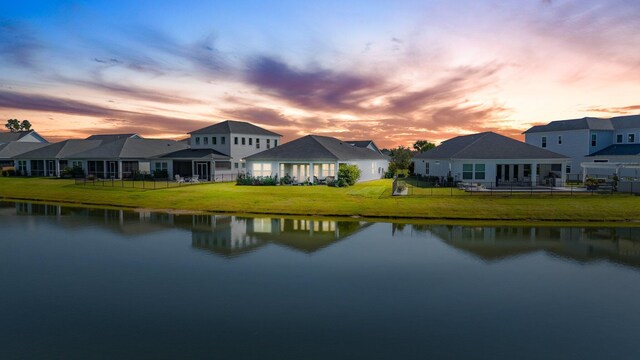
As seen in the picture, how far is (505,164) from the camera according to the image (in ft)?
147

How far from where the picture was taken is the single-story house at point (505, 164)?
43872 mm

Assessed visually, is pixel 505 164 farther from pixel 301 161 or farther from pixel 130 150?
pixel 130 150

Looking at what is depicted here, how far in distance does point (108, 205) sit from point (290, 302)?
3210cm

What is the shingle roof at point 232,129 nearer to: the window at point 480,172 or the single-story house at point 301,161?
the single-story house at point 301,161

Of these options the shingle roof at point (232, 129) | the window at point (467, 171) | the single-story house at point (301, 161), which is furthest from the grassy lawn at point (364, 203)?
the shingle roof at point (232, 129)

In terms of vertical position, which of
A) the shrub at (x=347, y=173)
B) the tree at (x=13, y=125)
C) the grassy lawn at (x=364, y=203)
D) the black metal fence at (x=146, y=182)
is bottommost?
the grassy lawn at (x=364, y=203)

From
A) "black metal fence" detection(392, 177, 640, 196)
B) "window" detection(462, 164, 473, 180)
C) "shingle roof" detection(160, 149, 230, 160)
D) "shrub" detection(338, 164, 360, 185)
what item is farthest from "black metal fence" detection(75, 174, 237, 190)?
"window" detection(462, 164, 473, 180)

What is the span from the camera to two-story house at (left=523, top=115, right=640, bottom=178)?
5741 cm

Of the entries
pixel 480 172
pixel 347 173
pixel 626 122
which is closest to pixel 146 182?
pixel 347 173

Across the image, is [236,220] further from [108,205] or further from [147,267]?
[108,205]

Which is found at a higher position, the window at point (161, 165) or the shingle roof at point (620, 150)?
the shingle roof at point (620, 150)

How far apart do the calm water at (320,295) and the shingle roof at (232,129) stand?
37195 millimetres

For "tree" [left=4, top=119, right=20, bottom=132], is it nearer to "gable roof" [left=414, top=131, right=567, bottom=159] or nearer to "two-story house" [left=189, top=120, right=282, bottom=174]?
"two-story house" [left=189, top=120, right=282, bottom=174]

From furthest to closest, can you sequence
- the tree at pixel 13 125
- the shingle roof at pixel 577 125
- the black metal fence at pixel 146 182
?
the tree at pixel 13 125, the shingle roof at pixel 577 125, the black metal fence at pixel 146 182
